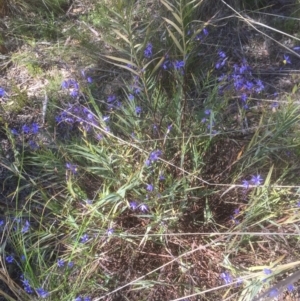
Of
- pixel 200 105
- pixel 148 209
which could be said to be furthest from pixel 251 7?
pixel 148 209

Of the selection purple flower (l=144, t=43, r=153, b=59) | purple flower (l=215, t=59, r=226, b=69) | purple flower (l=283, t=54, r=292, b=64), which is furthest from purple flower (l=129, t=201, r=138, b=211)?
purple flower (l=283, t=54, r=292, b=64)

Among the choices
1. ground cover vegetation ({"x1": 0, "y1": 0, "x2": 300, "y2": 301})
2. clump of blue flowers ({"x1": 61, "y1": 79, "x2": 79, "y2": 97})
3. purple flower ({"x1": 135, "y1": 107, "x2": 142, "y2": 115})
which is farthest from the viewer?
clump of blue flowers ({"x1": 61, "y1": 79, "x2": 79, "y2": 97})

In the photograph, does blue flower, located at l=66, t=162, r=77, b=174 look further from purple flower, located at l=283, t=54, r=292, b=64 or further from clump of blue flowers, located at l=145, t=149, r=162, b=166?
purple flower, located at l=283, t=54, r=292, b=64

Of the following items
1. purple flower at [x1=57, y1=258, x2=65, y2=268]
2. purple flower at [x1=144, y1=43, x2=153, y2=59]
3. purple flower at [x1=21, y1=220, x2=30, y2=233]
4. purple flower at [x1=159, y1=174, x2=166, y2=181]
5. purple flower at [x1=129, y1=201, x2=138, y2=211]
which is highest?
purple flower at [x1=144, y1=43, x2=153, y2=59]

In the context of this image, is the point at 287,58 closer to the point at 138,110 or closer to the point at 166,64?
the point at 166,64

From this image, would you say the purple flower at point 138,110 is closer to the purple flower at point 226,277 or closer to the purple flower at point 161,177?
the purple flower at point 161,177

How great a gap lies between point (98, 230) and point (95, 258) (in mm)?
127

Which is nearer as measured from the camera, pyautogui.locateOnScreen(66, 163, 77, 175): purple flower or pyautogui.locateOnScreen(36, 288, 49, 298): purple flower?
pyautogui.locateOnScreen(36, 288, 49, 298): purple flower

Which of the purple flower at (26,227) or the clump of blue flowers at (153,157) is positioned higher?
the clump of blue flowers at (153,157)

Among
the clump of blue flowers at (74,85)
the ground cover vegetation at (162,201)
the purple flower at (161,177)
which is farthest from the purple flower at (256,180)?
the clump of blue flowers at (74,85)

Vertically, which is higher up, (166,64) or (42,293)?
(166,64)

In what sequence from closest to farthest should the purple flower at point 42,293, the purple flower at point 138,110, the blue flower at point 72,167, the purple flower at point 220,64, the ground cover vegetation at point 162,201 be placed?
the purple flower at point 42,293
the ground cover vegetation at point 162,201
the blue flower at point 72,167
the purple flower at point 138,110
the purple flower at point 220,64

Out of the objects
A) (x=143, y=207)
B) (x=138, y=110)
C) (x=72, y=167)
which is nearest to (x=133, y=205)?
(x=143, y=207)

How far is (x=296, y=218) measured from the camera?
5.52ft
